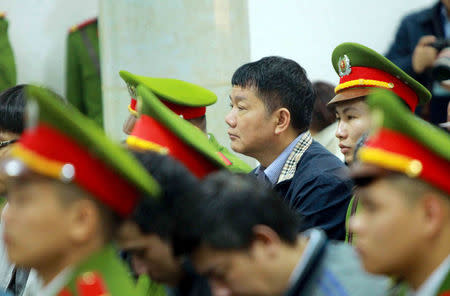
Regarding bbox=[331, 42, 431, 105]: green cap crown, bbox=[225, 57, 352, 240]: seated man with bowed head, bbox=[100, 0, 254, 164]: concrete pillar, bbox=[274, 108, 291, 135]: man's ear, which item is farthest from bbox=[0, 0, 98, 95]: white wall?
bbox=[331, 42, 431, 105]: green cap crown

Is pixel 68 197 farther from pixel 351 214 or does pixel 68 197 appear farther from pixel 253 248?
pixel 351 214

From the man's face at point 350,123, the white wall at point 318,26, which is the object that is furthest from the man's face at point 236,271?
the white wall at point 318,26

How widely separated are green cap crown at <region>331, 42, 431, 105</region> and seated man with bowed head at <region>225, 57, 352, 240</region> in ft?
0.87

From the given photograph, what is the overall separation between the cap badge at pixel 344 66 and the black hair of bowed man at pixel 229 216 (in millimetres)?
1846

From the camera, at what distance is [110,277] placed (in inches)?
93.3

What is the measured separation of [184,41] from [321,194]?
193 cm

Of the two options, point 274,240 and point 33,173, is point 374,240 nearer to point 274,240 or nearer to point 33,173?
point 274,240

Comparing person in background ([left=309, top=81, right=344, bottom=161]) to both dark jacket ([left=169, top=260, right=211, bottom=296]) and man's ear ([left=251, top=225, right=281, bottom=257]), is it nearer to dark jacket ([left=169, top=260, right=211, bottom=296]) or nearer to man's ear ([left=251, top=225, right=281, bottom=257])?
dark jacket ([left=169, top=260, right=211, bottom=296])

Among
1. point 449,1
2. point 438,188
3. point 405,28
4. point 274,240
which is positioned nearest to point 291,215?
point 274,240

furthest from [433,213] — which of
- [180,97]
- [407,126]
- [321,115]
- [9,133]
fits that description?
[321,115]

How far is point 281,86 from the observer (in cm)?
428

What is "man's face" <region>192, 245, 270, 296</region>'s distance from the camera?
7.65 ft

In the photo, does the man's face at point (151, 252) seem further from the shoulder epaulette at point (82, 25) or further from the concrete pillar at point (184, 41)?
the shoulder epaulette at point (82, 25)

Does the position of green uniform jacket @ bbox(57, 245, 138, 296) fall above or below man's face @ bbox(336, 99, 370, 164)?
above
